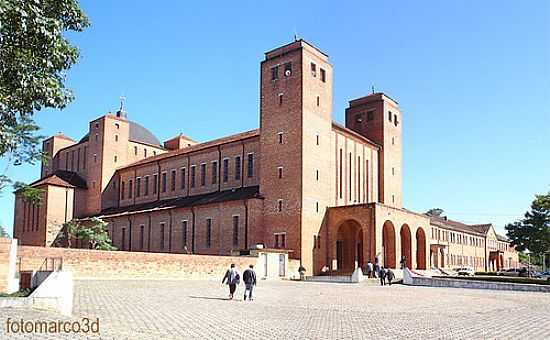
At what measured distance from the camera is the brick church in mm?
39562

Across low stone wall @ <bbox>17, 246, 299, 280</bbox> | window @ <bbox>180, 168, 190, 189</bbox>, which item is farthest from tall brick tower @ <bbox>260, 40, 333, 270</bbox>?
window @ <bbox>180, 168, 190, 189</bbox>

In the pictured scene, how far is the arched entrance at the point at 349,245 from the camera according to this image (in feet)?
142

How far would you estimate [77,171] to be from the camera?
63.5m

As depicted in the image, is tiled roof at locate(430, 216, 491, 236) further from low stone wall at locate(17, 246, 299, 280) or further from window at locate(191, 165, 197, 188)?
low stone wall at locate(17, 246, 299, 280)

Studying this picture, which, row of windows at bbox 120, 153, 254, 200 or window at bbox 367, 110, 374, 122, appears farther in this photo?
window at bbox 367, 110, 374, 122

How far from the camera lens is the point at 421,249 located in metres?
45.4

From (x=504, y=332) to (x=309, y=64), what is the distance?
30850 mm

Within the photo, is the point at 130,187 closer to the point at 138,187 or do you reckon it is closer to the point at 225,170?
the point at 138,187

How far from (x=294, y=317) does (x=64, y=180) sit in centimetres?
5167

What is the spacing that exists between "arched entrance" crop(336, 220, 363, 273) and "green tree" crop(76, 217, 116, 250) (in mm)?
19809

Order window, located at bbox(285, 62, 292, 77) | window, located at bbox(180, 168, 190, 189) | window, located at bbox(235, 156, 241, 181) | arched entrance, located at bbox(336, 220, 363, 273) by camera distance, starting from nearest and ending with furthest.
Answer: window, located at bbox(285, 62, 292, 77) < arched entrance, located at bbox(336, 220, 363, 273) < window, located at bbox(235, 156, 241, 181) < window, located at bbox(180, 168, 190, 189)

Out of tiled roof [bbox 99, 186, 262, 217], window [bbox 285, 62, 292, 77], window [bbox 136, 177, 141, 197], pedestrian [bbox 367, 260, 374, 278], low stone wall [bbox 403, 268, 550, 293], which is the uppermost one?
window [bbox 285, 62, 292, 77]

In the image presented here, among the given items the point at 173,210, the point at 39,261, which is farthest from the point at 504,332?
the point at 173,210

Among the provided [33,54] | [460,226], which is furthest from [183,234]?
[460,226]
